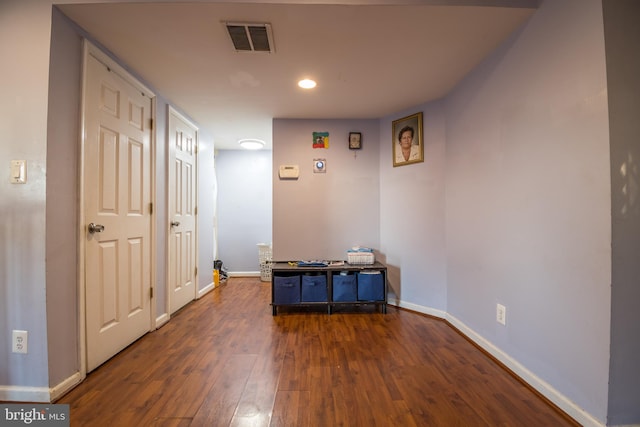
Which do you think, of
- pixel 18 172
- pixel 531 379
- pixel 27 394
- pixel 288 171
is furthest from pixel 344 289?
pixel 18 172

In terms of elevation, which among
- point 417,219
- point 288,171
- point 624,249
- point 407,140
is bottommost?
point 624,249

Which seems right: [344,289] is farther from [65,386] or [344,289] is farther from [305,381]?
[65,386]

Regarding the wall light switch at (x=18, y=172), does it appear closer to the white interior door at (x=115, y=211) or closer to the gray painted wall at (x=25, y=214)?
the gray painted wall at (x=25, y=214)

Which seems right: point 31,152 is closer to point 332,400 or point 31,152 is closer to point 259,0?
point 259,0

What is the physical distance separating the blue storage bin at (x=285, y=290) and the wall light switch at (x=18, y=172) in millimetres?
2000

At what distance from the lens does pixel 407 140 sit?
3.12 metres

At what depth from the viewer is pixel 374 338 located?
7.77ft

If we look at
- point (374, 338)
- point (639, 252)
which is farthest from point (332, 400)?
point (639, 252)

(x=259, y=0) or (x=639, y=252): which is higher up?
(x=259, y=0)

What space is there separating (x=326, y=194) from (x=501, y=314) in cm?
207

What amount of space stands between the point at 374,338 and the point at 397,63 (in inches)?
84.7

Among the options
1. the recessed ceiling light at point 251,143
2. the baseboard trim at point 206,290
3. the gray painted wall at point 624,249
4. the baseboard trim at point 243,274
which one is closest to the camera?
the gray painted wall at point 624,249

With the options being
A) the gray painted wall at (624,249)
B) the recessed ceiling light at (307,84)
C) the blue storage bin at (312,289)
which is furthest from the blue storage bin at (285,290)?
the gray painted wall at (624,249)

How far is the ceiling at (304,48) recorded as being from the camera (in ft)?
5.30
